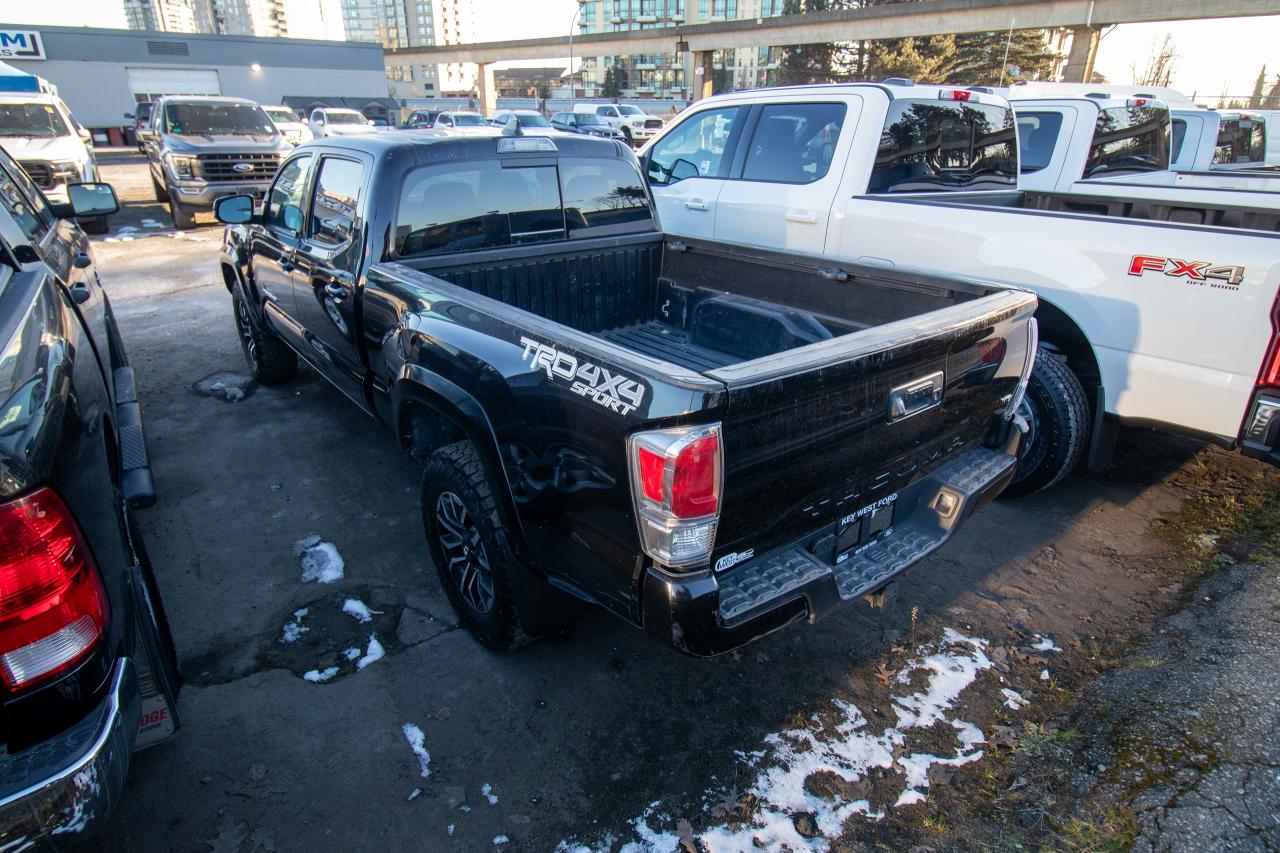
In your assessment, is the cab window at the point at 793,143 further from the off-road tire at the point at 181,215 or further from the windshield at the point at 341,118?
the windshield at the point at 341,118

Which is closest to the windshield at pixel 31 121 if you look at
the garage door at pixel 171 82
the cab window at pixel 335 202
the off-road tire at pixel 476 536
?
the cab window at pixel 335 202

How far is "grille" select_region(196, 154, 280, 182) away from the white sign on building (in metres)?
34.6

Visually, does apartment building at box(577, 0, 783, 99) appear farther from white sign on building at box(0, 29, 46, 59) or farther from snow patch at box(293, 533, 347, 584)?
snow patch at box(293, 533, 347, 584)

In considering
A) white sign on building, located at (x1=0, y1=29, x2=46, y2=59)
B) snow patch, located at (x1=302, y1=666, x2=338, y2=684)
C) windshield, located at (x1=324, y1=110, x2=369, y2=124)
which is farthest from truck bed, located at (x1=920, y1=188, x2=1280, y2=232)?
white sign on building, located at (x1=0, y1=29, x2=46, y2=59)

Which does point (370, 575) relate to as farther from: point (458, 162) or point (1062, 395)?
point (1062, 395)

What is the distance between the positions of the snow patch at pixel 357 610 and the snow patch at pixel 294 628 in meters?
0.17

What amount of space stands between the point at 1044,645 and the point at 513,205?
3.26 metres

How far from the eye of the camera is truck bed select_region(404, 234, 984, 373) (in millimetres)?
3342

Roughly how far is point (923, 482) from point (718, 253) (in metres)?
1.78

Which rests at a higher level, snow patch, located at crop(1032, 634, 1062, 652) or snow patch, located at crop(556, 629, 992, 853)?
snow patch, located at crop(556, 629, 992, 853)

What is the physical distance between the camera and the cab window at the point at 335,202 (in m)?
3.58

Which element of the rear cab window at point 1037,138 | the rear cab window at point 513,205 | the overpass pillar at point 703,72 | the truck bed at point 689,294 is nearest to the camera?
the truck bed at point 689,294

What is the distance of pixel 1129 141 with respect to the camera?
698 cm

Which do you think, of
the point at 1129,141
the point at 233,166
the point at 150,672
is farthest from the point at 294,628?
the point at 233,166
